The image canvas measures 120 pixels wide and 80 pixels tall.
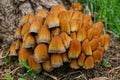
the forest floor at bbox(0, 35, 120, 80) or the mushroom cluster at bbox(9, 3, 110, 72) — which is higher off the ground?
the mushroom cluster at bbox(9, 3, 110, 72)

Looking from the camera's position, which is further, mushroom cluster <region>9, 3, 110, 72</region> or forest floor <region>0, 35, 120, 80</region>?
forest floor <region>0, 35, 120, 80</region>

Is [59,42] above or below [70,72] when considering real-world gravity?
above

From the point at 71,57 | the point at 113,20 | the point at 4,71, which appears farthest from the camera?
the point at 113,20

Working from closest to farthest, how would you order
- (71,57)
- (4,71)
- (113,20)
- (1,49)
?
(71,57)
(4,71)
(1,49)
(113,20)

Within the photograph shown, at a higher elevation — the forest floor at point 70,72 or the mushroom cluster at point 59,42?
the mushroom cluster at point 59,42

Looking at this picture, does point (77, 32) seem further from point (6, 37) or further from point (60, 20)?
point (6, 37)

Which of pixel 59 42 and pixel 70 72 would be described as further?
pixel 70 72

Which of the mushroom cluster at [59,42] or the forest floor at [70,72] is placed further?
the forest floor at [70,72]

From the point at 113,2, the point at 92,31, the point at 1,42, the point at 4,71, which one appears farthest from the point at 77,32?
the point at 113,2
